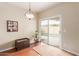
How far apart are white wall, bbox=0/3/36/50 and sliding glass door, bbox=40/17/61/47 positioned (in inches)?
15.0

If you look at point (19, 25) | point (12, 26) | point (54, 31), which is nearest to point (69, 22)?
point (54, 31)

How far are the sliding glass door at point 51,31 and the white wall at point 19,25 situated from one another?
380mm

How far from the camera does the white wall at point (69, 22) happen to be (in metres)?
2.19

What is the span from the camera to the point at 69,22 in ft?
7.98

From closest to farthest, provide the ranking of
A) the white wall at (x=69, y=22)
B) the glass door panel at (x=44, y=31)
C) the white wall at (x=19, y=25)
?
the white wall at (x=19, y=25) → the white wall at (x=69, y=22) → the glass door panel at (x=44, y=31)

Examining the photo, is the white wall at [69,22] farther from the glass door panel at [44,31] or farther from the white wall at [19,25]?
the white wall at [19,25]

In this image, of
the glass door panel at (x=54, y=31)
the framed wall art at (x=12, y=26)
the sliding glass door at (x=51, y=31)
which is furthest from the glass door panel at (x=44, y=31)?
the framed wall art at (x=12, y=26)

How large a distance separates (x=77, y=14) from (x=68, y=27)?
0.50 metres

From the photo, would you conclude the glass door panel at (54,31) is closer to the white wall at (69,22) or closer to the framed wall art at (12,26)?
the white wall at (69,22)

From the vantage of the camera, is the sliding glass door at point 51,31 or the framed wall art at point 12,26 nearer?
the framed wall art at point 12,26

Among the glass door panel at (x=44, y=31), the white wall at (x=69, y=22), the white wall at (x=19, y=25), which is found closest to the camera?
the white wall at (x=19, y=25)

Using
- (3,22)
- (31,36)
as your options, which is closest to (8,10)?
(3,22)

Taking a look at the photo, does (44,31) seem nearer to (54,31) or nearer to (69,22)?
(54,31)

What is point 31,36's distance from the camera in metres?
2.21
